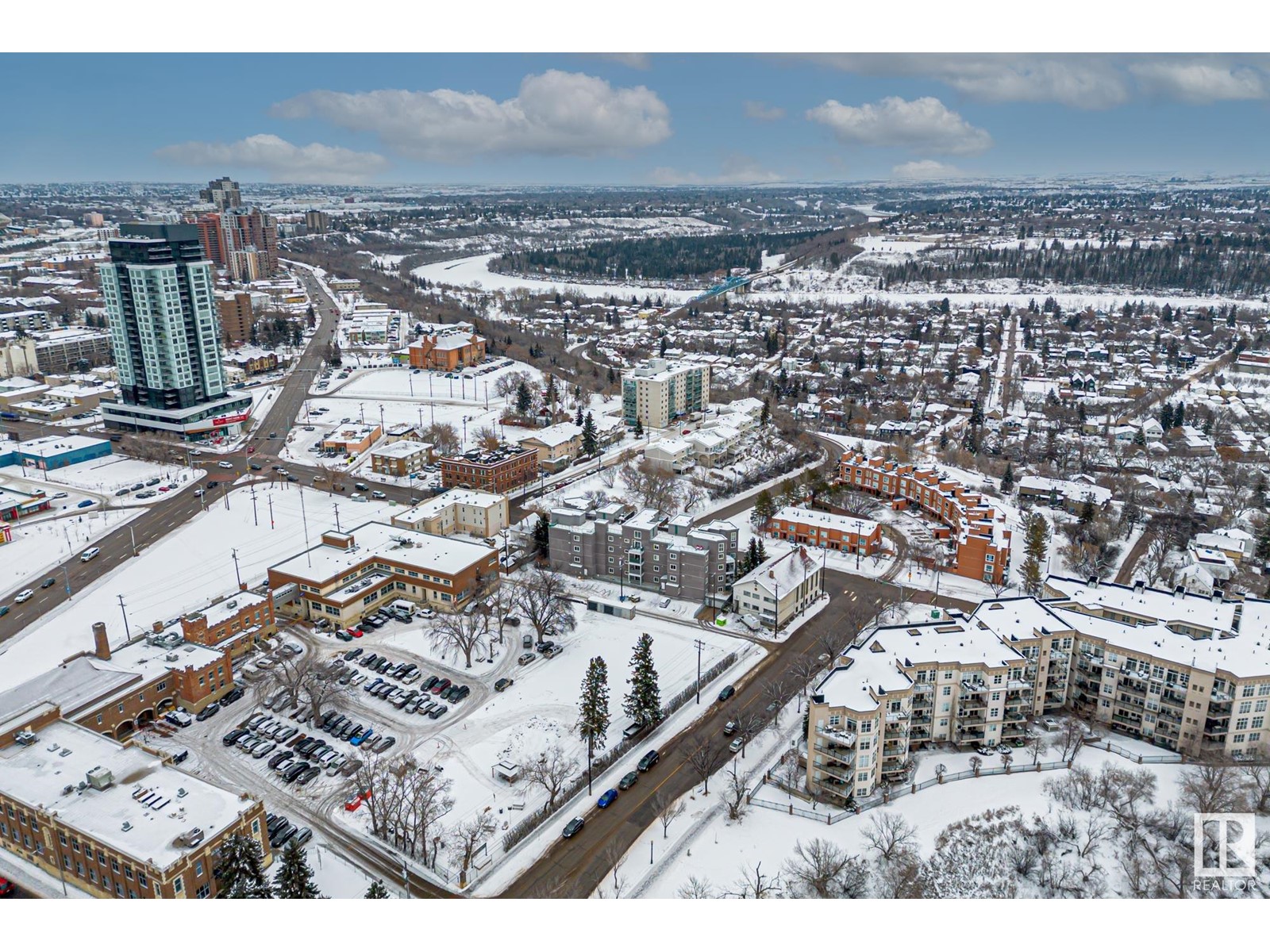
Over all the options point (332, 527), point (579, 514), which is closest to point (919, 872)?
point (579, 514)

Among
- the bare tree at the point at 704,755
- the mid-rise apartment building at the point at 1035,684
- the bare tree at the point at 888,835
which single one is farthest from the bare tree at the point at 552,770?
the bare tree at the point at 888,835

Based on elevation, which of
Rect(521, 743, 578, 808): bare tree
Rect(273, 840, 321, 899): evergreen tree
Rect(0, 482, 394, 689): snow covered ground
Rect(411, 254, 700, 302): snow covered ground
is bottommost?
Rect(521, 743, 578, 808): bare tree

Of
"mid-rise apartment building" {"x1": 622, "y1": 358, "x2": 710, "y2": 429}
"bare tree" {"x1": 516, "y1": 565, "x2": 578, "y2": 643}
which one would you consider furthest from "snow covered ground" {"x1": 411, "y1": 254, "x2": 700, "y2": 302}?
"bare tree" {"x1": 516, "y1": 565, "x2": 578, "y2": 643}

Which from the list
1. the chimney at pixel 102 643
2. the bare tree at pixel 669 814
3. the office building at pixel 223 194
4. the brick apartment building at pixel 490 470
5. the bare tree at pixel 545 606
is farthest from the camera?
the office building at pixel 223 194

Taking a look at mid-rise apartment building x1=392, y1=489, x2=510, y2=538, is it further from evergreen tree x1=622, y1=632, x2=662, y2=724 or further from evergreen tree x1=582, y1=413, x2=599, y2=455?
evergreen tree x1=622, y1=632, x2=662, y2=724

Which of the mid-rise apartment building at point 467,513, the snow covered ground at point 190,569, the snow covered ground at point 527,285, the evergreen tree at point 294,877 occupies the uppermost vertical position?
the snow covered ground at point 527,285

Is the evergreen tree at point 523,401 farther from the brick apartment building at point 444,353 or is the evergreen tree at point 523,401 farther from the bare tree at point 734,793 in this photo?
the bare tree at point 734,793

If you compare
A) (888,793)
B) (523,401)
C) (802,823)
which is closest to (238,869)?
(802,823)
